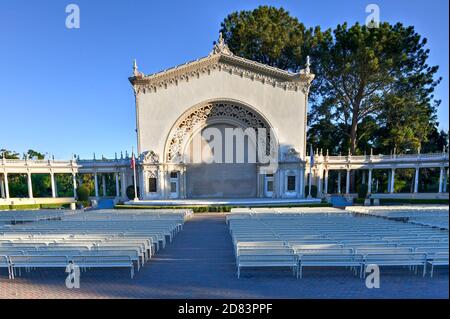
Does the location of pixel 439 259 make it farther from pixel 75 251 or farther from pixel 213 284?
pixel 75 251

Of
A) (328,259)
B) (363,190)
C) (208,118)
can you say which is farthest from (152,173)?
(363,190)

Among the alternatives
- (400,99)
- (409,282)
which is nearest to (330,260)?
(409,282)

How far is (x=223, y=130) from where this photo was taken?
32.0 metres

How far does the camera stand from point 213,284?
6.41 meters

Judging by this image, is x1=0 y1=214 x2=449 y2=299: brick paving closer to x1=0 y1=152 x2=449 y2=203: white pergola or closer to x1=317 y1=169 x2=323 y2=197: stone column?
x1=317 y1=169 x2=323 y2=197: stone column

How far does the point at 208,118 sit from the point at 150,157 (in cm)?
907

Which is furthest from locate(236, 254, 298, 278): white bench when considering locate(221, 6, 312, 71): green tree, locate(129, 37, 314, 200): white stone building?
locate(221, 6, 312, 71): green tree

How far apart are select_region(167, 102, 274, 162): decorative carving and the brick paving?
2307 centimetres

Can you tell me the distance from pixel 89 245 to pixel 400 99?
39.5 m

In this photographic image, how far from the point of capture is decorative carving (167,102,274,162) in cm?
Answer: 3029

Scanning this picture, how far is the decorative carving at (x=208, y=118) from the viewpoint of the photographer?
30291 mm

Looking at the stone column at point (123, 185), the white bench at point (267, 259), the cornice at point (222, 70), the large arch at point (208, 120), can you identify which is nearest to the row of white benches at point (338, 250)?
the white bench at point (267, 259)

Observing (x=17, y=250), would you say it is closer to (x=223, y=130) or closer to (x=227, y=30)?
(x=223, y=130)

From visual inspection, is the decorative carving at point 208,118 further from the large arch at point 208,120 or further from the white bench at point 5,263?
the white bench at point 5,263
